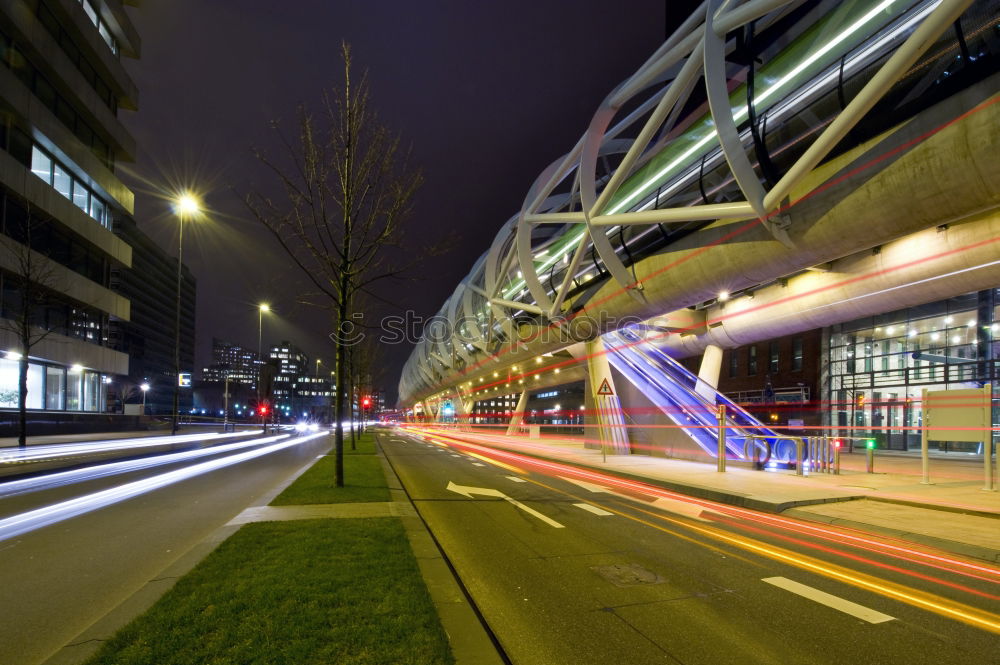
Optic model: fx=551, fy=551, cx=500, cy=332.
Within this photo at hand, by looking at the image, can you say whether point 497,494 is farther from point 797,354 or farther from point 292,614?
point 797,354

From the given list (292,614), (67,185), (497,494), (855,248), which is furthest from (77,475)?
(67,185)

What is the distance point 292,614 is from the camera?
427cm

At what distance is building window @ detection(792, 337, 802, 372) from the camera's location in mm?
39125

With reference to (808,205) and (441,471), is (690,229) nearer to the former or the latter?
(808,205)

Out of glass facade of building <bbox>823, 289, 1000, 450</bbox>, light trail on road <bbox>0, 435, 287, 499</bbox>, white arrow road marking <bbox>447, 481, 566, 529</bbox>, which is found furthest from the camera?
glass facade of building <bbox>823, 289, 1000, 450</bbox>

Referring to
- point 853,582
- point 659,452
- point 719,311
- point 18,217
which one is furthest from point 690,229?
point 18,217

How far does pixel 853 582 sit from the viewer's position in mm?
5773

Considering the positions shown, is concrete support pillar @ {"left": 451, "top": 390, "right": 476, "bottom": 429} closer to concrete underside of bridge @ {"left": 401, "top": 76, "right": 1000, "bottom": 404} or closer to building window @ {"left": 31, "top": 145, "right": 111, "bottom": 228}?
building window @ {"left": 31, "top": 145, "right": 111, "bottom": 228}

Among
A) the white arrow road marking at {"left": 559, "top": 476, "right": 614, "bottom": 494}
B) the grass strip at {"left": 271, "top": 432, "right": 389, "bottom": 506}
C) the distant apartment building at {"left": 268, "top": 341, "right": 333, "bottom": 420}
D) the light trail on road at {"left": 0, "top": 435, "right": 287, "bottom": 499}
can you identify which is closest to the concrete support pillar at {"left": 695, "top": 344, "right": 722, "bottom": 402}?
the white arrow road marking at {"left": 559, "top": 476, "right": 614, "bottom": 494}

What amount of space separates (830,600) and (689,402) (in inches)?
692

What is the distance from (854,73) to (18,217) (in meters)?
38.3

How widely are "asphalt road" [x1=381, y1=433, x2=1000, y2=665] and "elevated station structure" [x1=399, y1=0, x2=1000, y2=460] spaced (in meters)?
6.52

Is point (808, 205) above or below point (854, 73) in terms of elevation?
below

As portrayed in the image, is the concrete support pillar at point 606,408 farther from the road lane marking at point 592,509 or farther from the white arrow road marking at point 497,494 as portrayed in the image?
the road lane marking at point 592,509
